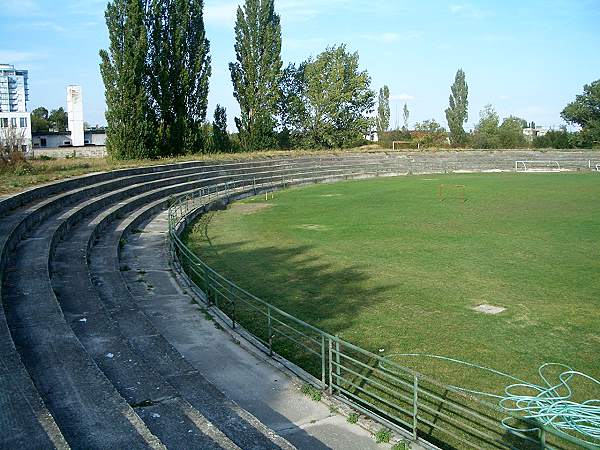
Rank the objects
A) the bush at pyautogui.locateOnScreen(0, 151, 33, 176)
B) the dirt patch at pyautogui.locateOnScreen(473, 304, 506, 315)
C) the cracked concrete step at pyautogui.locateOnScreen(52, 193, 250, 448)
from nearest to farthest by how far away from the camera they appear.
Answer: the cracked concrete step at pyautogui.locateOnScreen(52, 193, 250, 448) → the dirt patch at pyautogui.locateOnScreen(473, 304, 506, 315) → the bush at pyautogui.locateOnScreen(0, 151, 33, 176)

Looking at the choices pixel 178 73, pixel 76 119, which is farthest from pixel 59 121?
pixel 178 73

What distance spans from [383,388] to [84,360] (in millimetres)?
3732

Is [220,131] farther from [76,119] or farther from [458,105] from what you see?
[458,105]

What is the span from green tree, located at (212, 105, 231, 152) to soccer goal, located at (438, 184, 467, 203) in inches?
746

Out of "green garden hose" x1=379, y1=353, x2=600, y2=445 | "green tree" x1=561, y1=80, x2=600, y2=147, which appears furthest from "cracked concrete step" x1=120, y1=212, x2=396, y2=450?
"green tree" x1=561, y1=80, x2=600, y2=147

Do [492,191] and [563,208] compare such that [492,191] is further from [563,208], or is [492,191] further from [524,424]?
[524,424]

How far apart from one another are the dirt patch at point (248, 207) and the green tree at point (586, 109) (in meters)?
51.3

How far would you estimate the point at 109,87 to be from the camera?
107 feet

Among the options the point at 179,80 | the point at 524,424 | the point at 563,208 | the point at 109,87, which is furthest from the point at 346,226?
the point at 179,80

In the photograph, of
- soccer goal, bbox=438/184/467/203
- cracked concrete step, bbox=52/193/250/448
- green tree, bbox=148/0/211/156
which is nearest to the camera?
cracked concrete step, bbox=52/193/250/448

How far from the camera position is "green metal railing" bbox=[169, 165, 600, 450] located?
6191 millimetres

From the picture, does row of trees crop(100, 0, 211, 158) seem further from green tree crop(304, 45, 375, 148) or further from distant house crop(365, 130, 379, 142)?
distant house crop(365, 130, 379, 142)

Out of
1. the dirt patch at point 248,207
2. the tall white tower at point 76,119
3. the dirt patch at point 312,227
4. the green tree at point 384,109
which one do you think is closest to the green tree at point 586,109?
the green tree at point 384,109

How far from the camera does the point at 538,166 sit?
167 feet
